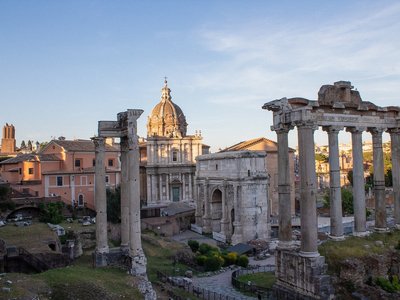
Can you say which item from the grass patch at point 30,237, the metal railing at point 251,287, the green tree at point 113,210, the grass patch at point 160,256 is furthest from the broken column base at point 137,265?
the green tree at point 113,210

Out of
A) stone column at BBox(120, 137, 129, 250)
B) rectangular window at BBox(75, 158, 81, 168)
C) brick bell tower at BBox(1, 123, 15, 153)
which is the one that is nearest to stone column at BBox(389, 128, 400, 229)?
stone column at BBox(120, 137, 129, 250)

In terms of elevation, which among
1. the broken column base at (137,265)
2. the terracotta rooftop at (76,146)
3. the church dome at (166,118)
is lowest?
the broken column base at (137,265)

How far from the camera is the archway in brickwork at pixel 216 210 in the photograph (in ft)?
139

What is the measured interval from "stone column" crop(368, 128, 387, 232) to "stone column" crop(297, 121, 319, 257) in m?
5.38

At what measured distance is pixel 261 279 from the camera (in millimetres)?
21953

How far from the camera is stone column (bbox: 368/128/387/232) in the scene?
19828mm

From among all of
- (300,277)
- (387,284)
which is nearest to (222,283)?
(300,277)

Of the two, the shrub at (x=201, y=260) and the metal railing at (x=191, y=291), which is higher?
the metal railing at (x=191, y=291)

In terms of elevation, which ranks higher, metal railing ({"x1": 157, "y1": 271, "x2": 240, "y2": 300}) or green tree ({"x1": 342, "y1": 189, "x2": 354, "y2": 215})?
green tree ({"x1": 342, "y1": 189, "x2": 354, "y2": 215})

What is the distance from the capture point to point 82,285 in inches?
565

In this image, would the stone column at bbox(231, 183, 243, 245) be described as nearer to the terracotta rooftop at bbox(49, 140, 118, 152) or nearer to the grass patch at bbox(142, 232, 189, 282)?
the grass patch at bbox(142, 232, 189, 282)

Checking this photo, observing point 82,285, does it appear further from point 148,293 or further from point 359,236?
point 359,236

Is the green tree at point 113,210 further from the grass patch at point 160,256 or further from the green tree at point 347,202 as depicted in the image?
the green tree at point 347,202

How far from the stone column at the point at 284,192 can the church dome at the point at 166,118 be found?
39248mm
